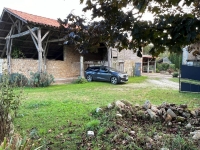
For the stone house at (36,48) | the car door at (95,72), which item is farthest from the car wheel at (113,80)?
the stone house at (36,48)

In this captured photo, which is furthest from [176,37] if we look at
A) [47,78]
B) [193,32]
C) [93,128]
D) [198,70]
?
[47,78]

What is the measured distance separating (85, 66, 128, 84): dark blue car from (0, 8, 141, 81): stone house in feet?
3.94

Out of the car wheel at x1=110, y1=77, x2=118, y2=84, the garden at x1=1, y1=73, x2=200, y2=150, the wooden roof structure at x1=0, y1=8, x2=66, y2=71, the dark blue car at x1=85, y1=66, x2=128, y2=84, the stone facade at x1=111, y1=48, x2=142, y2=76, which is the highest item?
the wooden roof structure at x1=0, y1=8, x2=66, y2=71

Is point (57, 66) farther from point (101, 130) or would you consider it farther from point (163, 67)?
point (163, 67)

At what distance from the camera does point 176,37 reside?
2.42 meters

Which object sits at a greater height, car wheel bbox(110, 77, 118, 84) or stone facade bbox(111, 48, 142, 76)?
stone facade bbox(111, 48, 142, 76)

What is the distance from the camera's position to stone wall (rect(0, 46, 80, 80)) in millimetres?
15859

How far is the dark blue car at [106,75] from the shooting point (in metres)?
15.0

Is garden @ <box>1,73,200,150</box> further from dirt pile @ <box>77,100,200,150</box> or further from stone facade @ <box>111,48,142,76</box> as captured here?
stone facade @ <box>111,48,142,76</box>

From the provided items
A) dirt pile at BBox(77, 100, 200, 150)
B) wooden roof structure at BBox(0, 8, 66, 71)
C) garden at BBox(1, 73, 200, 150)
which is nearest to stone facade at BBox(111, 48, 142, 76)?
wooden roof structure at BBox(0, 8, 66, 71)

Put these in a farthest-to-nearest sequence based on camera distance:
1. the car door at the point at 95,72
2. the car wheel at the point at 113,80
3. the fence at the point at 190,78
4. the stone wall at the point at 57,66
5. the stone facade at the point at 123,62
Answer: the stone facade at the point at 123,62
the car door at the point at 95,72
the stone wall at the point at 57,66
the car wheel at the point at 113,80
the fence at the point at 190,78

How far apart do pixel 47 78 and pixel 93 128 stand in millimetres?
10300

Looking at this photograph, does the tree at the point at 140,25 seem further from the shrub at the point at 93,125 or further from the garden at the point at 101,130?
the shrub at the point at 93,125

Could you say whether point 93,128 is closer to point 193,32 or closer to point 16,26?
point 193,32
